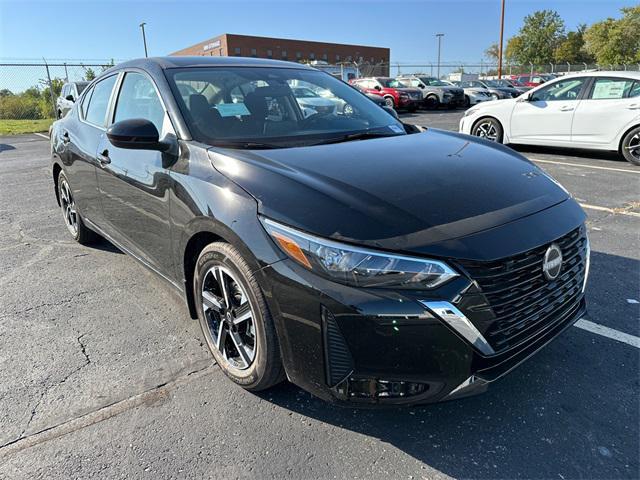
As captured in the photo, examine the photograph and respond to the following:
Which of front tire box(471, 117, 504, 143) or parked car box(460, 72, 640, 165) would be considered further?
front tire box(471, 117, 504, 143)

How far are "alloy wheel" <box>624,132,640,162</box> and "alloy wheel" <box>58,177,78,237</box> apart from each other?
8579mm

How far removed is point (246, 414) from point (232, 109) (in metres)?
1.78

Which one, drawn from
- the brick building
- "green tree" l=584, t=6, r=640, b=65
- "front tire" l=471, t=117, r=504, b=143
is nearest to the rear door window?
"front tire" l=471, t=117, r=504, b=143

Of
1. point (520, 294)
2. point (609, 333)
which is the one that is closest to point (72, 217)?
Result: point (520, 294)

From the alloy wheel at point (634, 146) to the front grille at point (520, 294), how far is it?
7.34 m

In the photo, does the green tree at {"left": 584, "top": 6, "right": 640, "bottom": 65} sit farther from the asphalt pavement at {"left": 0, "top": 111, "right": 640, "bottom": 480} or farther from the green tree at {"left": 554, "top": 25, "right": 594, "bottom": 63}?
the asphalt pavement at {"left": 0, "top": 111, "right": 640, "bottom": 480}

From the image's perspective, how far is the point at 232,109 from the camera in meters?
2.98

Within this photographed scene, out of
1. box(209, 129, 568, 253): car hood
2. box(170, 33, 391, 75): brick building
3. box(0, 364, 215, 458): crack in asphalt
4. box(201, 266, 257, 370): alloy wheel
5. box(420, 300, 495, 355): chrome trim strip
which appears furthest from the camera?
box(170, 33, 391, 75): brick building

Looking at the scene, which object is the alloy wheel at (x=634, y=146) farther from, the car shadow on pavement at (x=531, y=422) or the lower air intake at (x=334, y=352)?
the lower air intake at (x=334, y=352)

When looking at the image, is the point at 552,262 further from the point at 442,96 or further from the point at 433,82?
the point at 433,82

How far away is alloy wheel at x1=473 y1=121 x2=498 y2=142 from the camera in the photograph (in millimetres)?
9773

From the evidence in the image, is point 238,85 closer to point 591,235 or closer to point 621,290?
point 621,290

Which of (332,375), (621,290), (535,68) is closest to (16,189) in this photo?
(332,375)

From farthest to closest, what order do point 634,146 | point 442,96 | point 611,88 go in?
1. point 442,96
2. point 611,88
3. point 634,146
